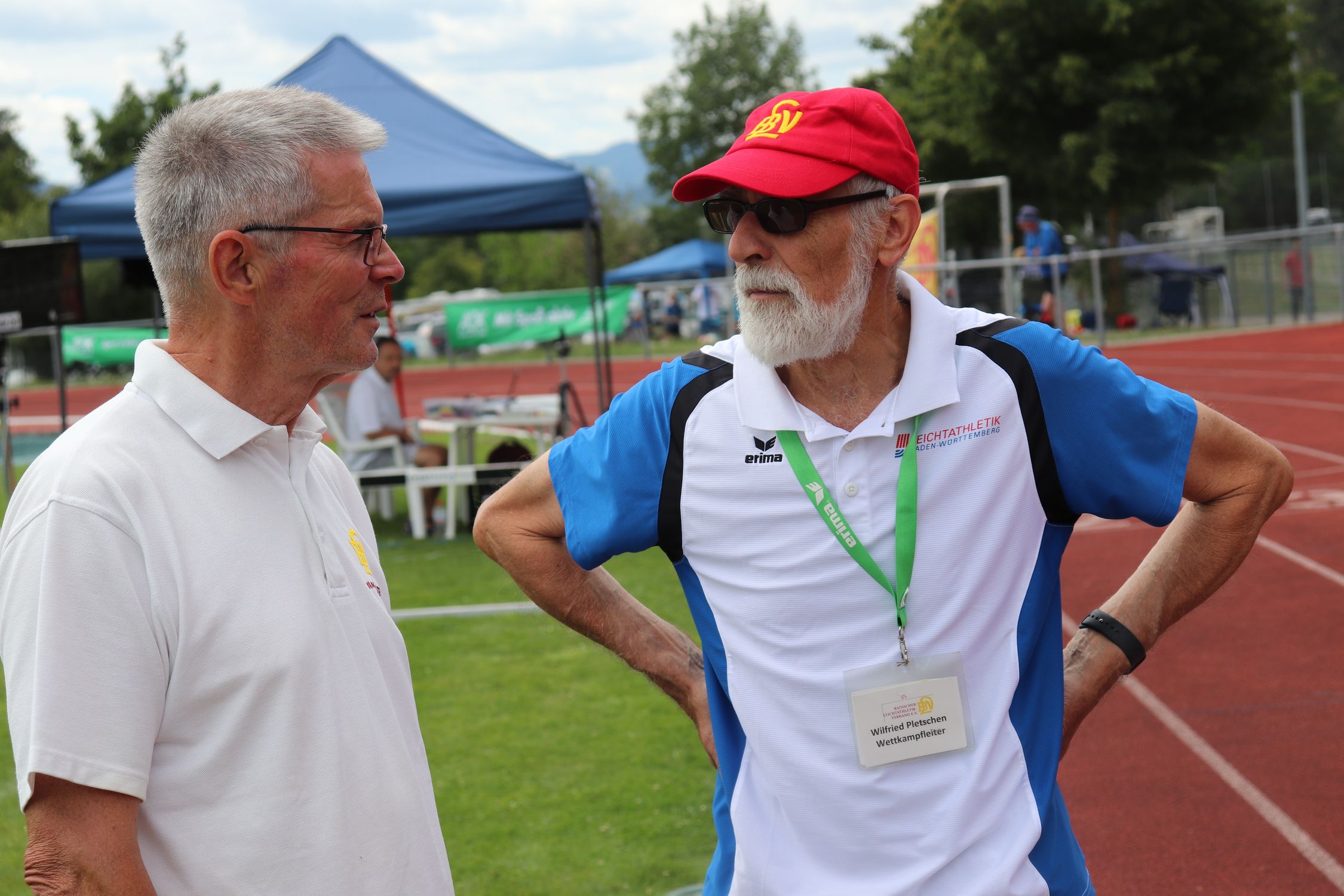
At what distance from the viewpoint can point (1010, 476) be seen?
211cm

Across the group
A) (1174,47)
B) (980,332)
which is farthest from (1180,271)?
(980,332)

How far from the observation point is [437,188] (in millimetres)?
10016

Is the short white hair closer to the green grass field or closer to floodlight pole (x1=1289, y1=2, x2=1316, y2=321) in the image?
the green grass field

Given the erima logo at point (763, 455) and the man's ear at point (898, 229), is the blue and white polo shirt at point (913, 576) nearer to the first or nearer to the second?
the erima logo at point (763, 455)

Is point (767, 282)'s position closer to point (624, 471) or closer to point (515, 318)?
point (624, 471)

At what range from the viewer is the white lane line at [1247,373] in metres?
16.7

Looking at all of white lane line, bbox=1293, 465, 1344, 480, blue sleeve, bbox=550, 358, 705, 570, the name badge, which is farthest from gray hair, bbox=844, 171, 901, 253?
white lane line, bbox=1293, 465, 1344, 480

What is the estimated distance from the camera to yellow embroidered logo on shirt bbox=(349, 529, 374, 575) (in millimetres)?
2035

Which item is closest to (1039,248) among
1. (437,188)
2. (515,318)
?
(515,318)

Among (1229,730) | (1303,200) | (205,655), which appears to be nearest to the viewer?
(205,655)

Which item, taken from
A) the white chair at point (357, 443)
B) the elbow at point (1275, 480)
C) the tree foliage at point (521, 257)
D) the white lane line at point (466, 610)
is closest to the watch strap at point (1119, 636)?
the elbow at point (1275, 480)

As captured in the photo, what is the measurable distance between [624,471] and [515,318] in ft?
37.3

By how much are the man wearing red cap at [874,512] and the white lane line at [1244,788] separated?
1.40m

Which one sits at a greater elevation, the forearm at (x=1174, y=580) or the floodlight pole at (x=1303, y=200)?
the floodlight pole at (x=1303, y=200)
